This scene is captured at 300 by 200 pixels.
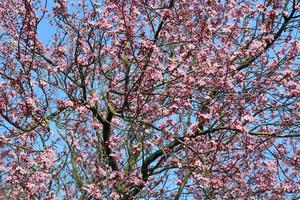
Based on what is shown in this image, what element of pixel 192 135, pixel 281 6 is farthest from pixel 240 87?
pixel 281 6

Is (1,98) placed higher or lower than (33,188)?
higher

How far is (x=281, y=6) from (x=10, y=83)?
17.6ft

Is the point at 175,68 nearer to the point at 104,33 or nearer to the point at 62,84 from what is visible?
the point at 104,33

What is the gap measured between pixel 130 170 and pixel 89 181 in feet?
2.36

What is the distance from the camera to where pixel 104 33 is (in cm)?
914

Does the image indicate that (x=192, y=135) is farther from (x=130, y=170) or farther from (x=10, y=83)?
(x=10, y=83)

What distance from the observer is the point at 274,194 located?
35.1ft

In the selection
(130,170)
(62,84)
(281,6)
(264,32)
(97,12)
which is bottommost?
(130,170)

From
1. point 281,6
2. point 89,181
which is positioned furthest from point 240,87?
point 89,181

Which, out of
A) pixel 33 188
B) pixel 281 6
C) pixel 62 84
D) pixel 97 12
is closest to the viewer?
pixel 33 188

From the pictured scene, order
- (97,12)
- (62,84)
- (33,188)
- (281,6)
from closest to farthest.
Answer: (33,188), (97,12), (62,84), (281,6)

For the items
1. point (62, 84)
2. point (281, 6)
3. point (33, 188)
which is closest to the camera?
point (33, 188)

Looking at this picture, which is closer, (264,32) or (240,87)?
(240,87)

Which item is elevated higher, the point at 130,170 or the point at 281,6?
the point at 281,6
